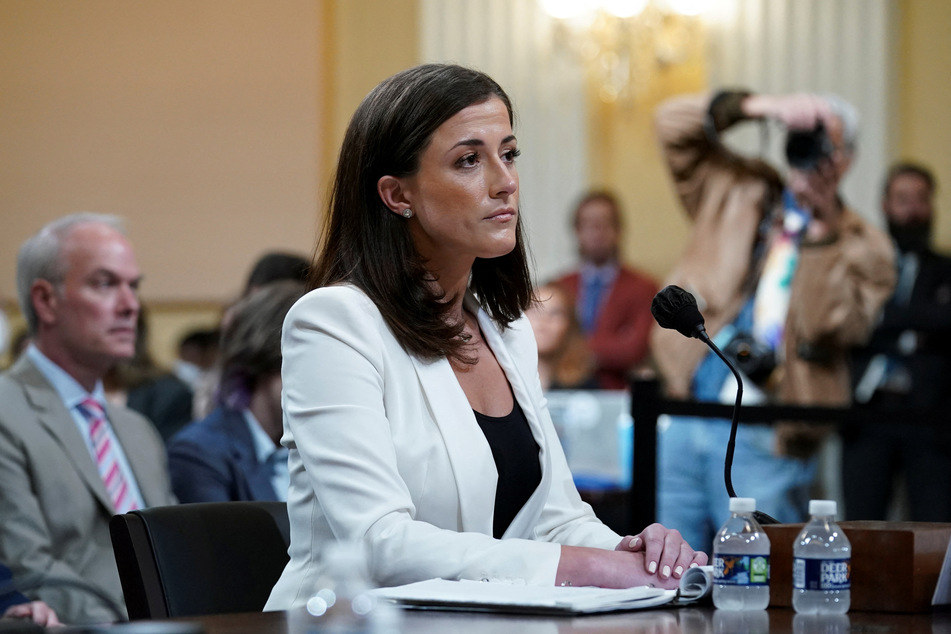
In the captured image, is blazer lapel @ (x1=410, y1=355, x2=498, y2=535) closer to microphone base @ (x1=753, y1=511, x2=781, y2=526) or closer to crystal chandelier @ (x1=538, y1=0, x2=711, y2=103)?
microphone base @ (x1=753, y1=511, x2=781, y2=526)

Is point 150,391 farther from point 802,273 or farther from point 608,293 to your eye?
point 802,273

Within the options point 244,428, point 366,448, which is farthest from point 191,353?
point 366,448

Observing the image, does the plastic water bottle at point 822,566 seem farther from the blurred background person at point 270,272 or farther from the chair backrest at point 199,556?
the blurred background person at point 270,272

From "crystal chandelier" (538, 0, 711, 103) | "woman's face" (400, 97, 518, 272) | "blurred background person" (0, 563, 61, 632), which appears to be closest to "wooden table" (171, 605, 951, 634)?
"woman's face" (400, 97, 518, 272)

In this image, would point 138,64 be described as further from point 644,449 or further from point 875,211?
point 644,449

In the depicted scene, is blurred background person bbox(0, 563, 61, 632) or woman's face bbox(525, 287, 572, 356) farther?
woman's face bbox(525, 287, 572, 356)

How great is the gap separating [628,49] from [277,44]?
7.73 ft

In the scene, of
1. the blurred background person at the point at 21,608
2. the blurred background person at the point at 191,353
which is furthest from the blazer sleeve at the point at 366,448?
the blurred background person at the point at 191,353

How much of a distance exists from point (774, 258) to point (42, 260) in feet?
8.81

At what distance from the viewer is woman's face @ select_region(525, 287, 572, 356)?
5.26 metres

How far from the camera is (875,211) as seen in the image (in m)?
7.25

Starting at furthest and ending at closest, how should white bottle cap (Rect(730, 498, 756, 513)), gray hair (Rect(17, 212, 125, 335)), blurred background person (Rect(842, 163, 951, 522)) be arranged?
1. blurred background person (Rect(842, 163, 951, 522))
2. gray hair (Rect(17, 212, 125, 335))
3. white bottle cap (Rect(730, 498, 756, 513))

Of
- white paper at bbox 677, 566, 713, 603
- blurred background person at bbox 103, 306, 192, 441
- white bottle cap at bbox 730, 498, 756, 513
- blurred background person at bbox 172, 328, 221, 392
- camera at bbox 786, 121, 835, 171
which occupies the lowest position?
blurred background person at bbox 172, 328, 221, 392

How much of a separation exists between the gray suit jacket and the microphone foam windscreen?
1.50 m
